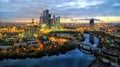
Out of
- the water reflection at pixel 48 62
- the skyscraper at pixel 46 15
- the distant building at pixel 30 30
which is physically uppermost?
the skyscraper at pixel 46 15

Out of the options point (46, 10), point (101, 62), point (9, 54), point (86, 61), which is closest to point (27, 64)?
point (9, 54)

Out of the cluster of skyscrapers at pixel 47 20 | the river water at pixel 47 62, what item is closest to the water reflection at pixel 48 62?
the river water at pixel 47 62

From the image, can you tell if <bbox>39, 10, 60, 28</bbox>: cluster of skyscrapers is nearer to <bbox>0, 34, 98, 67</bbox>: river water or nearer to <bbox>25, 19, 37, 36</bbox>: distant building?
<bbox>25, 19, 37, 36</bbox>: distant building

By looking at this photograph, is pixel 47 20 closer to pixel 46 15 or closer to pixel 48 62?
pixel 46 15

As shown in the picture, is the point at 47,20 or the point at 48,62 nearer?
the point at 48,62

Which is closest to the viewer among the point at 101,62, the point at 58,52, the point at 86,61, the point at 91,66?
the point at 91,66

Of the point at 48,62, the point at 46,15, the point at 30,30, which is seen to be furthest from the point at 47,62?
the point at 46,15

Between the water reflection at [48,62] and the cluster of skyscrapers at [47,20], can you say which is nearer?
the water reflection at [48,62]

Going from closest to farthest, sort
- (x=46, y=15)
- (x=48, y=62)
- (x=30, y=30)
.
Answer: (x=48, y=62), (x=30, y=30), (x=46, y=15)

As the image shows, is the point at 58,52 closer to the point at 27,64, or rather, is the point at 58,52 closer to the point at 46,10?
the point at 27,64

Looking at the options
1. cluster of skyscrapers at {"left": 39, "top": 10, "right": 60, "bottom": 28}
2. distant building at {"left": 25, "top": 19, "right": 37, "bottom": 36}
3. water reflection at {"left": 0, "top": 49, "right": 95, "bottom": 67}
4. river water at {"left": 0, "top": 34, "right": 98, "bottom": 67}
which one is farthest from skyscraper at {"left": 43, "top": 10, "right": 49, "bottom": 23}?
water reflection at {"left": 0, "top": 49, "right": 95, "bottom": 67}

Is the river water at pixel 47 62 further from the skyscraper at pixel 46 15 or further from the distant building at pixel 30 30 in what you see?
the skyscraper at pixel 46 15
